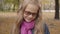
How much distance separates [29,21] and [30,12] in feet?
0.39

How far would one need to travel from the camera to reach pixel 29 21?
95.5 inches

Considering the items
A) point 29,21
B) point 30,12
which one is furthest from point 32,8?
point 29,21

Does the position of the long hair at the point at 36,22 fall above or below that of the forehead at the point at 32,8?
below

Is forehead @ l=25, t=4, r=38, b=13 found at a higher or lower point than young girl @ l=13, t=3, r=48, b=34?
higher

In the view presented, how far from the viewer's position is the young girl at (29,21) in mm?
2367

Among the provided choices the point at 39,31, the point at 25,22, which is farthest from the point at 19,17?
the point at 39,31

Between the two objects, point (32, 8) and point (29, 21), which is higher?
point (32, 8)

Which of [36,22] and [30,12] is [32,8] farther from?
[36,22]

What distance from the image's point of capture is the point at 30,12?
237cm

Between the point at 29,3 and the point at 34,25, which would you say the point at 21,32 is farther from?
the point at 29,3

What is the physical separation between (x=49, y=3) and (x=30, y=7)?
110 ft

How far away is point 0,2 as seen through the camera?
111 feet

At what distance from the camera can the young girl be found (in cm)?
237

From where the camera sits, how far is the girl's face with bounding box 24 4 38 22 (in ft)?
7.72
